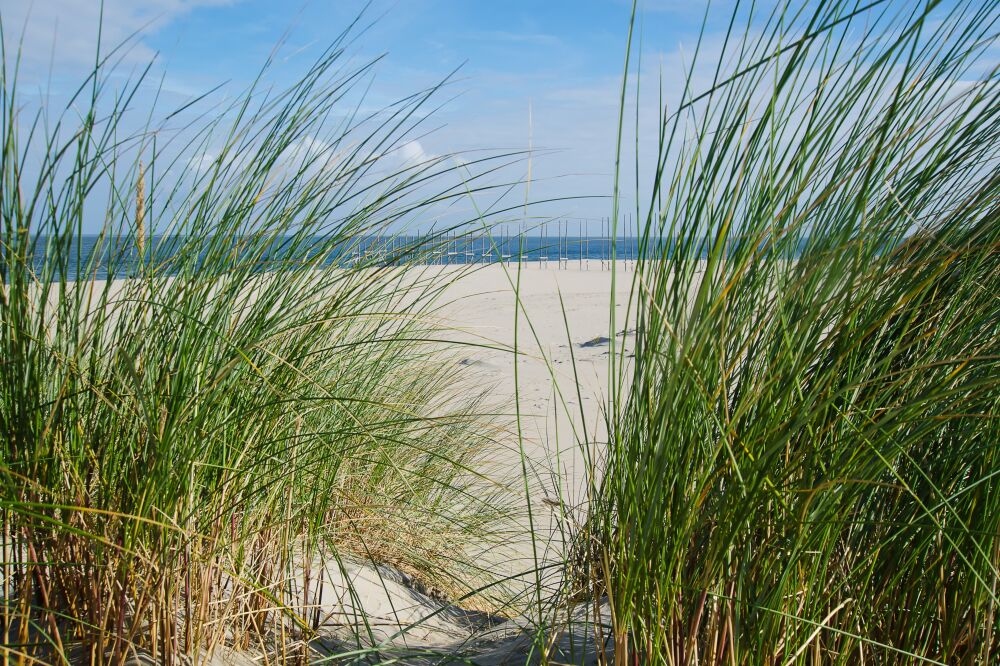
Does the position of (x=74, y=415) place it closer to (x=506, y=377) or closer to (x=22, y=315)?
(x=22, y=315)

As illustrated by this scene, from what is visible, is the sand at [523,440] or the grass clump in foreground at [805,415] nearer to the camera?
the grass clump in foreground at [805,415]

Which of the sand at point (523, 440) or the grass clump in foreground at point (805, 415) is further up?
the grass clump in foreground at point (805, 415)

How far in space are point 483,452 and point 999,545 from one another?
2.31 m

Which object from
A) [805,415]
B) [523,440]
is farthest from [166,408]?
[523,440]

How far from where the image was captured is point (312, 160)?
155 cm

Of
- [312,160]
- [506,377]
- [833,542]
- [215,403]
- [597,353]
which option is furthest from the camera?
[597,353]

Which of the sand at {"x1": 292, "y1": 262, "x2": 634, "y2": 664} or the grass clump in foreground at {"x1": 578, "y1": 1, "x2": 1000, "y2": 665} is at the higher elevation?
the grass clump in foreground at {"x1": 578, "y1": 1, "x2": 1000, "y2": 665}

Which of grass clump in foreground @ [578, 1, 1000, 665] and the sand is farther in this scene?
the sand

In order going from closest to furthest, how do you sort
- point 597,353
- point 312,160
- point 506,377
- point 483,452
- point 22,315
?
point 22,315, point 312,160, point 483,452, point 506,377, point 597,353

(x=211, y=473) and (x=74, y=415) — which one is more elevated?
(x=74, y=415)

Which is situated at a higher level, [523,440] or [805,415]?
[805,415]

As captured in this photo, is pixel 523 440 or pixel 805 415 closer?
pixel 805 415

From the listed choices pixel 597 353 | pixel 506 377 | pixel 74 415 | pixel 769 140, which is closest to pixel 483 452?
pixel 74 415

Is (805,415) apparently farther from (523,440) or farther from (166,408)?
(523,440)
